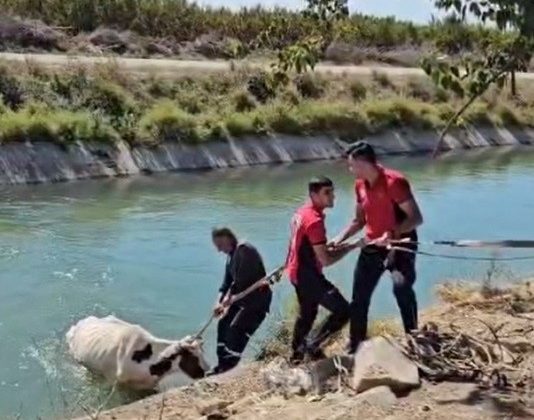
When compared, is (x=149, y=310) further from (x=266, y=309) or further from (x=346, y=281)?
(x=266, y=309)

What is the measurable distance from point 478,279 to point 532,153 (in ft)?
70.9

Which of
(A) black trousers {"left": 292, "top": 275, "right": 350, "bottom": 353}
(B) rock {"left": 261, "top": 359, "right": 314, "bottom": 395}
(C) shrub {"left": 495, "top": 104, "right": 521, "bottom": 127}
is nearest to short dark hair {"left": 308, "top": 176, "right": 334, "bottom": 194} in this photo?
(A) black trousers {"left": 292, "top": 275, "right": 350, "bottom": 353}

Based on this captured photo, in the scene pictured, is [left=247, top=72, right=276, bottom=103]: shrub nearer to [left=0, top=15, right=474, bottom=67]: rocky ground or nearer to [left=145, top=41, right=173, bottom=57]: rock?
[left=0, top=15, right=474, bottom=67]: rocky ground

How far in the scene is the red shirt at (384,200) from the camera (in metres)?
7.87

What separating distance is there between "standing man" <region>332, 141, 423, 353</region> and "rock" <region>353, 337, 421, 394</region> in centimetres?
44

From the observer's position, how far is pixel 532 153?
33438 mm

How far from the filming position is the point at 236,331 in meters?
9.41

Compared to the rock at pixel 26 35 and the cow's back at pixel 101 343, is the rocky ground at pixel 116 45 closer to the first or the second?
the rock at pixel 26 35

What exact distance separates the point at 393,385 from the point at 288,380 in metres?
1.05

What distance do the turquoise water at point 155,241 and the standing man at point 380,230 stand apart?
2169 millimetres

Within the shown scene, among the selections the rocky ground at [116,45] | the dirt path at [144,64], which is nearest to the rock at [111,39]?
the rocky ground at [116,45]

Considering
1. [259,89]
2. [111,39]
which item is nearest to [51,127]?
[259,89]

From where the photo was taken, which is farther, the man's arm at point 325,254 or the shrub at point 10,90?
the shrub at point 10,90

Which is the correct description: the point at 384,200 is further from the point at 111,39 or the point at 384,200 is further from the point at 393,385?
the point at 111,39
